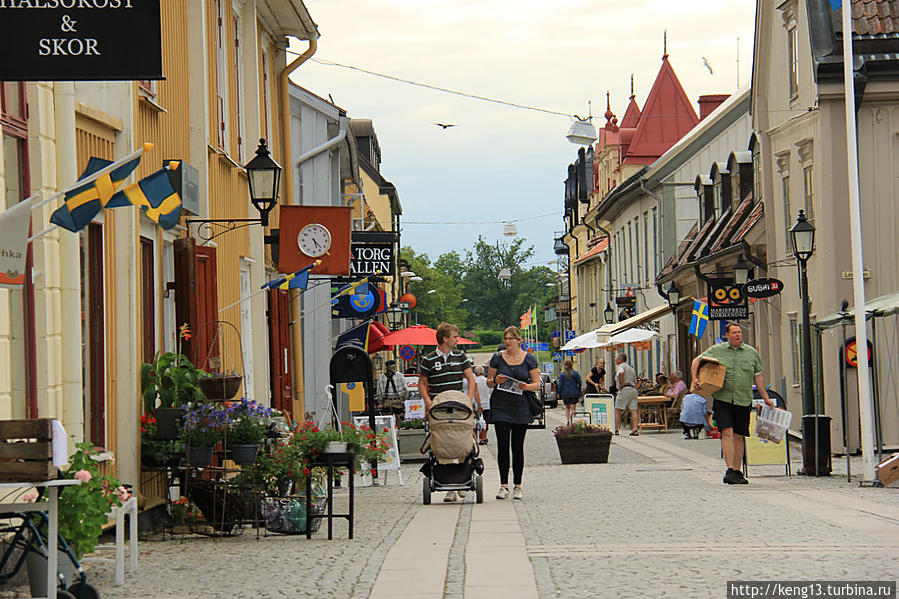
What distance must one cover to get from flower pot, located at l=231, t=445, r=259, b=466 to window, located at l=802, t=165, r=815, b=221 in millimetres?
14515

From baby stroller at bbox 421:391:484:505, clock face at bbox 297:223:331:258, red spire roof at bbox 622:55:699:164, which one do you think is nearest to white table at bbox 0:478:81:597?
baby stroller at bbox 421:391:484:505

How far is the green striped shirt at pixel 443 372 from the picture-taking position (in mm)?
14102

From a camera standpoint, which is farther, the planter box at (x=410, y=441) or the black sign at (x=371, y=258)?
the black sign at (x=371, y=258)

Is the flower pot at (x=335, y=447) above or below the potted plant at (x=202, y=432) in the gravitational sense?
below

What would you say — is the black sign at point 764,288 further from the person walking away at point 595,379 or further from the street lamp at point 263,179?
the person walking away at point 595,379

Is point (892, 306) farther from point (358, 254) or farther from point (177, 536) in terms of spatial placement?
point (358, 254)

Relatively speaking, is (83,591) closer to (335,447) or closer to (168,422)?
(168,422)

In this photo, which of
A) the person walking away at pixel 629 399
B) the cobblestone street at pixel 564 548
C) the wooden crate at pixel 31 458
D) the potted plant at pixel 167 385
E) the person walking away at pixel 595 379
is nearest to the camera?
the wooden crate at pixel 31 458

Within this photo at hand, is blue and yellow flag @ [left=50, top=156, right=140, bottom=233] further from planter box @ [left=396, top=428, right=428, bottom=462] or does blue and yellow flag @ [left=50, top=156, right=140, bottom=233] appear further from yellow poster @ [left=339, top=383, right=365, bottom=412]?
yellow poster @ [left=339, top=383, right=365, bottom=412]

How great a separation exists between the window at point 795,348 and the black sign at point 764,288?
11.5 feet

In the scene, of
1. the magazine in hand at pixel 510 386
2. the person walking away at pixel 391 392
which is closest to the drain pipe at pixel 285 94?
the person walking away at pixel 391 392

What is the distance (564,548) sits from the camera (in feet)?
31.6

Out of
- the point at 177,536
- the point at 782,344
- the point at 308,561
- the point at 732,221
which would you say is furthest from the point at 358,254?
the point at 308,561

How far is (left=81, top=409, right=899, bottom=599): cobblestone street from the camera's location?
7941mm
